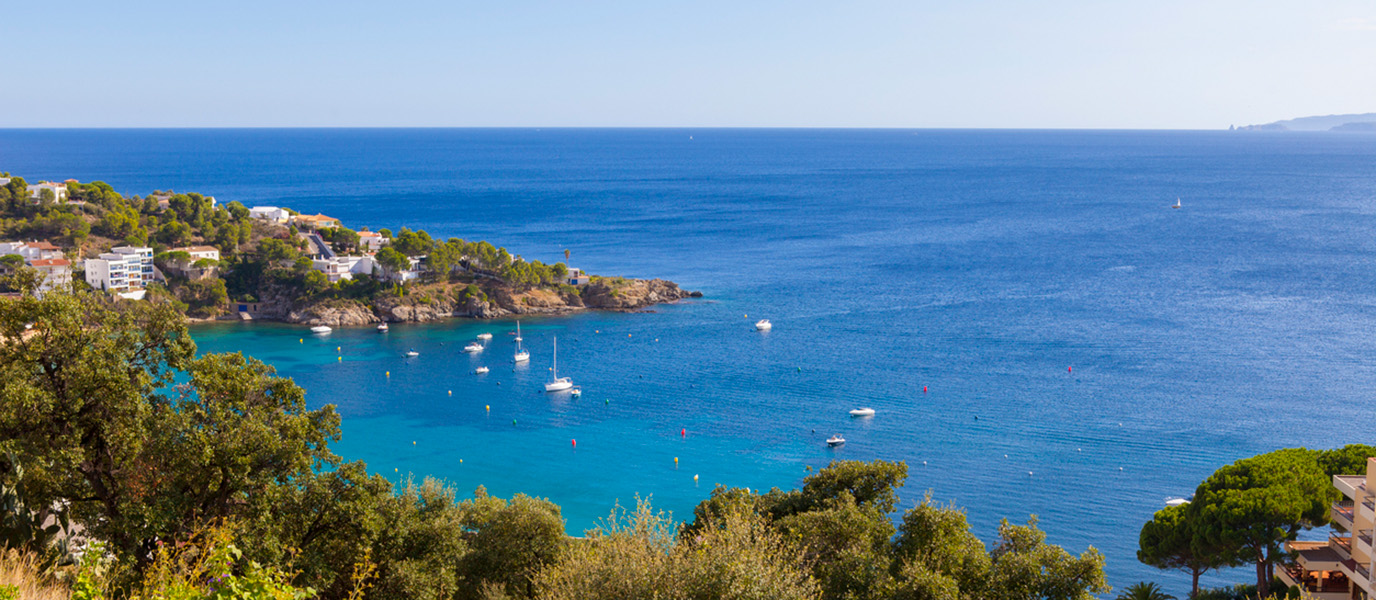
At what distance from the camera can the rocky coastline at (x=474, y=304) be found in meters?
82.4

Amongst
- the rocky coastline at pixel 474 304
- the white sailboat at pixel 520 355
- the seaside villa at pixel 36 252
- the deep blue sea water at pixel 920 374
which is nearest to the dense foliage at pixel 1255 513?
the deep blue sea water at pixel 920 374

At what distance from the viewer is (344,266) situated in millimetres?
87188

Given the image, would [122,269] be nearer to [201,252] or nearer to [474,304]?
[201,252]

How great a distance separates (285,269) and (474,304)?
17.7 m

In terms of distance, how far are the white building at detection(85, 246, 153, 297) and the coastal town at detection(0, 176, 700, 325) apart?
0.37 ft

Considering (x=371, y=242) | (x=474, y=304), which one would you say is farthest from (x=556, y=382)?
(x=371, y=242)

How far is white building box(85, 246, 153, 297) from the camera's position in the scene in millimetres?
78688

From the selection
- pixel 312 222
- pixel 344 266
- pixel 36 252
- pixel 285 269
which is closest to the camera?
pixel 36 252

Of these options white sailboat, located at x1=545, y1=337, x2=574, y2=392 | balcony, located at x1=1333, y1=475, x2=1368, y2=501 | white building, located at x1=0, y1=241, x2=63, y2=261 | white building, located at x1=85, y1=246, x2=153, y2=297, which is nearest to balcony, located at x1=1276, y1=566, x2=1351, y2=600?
balcony, located at x1=1333, y1=475, x2=1368, y2=501

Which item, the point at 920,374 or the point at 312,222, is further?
the point at 312,222

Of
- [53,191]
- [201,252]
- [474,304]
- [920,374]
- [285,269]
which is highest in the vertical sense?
[53,191]

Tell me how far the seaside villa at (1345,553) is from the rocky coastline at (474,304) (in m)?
67.3

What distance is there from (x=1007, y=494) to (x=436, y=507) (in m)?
32.6

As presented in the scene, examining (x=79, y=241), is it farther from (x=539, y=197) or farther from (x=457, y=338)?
(x=539, y=197)
